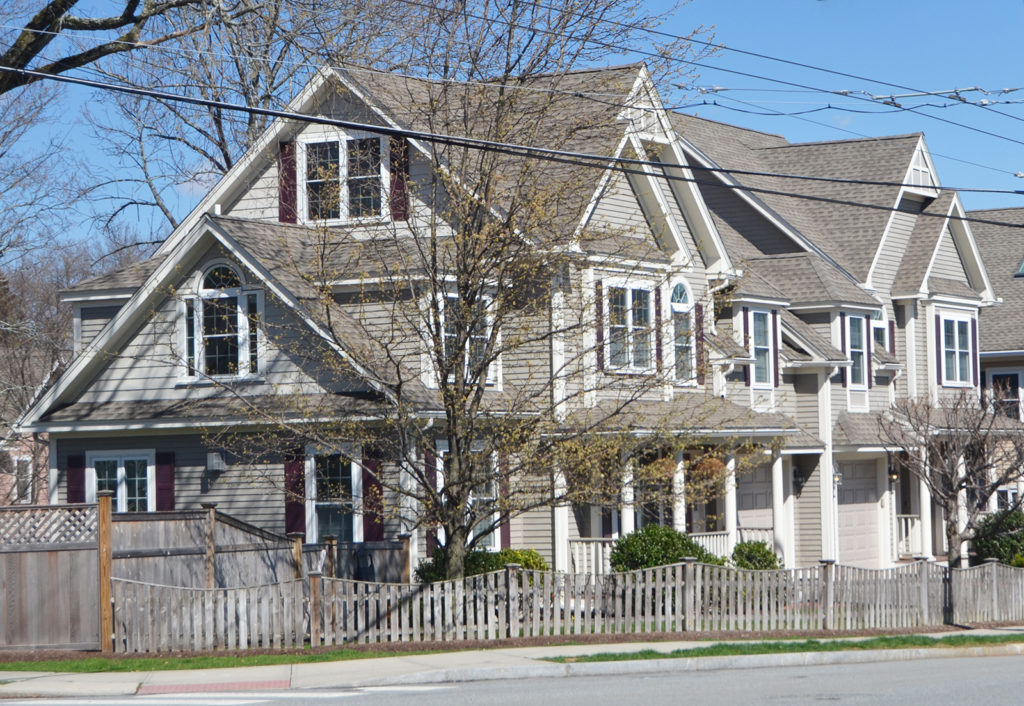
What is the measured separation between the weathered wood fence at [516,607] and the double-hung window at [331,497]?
12.7 feet

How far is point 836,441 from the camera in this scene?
32719 millimetres

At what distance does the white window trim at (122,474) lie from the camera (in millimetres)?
24391

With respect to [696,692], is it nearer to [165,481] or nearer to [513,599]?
[513,599]

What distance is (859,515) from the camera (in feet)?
116

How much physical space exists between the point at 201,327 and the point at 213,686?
31.1 ft

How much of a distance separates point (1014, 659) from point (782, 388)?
12392 millimetres

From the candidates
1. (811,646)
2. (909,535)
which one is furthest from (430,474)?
(909,535)

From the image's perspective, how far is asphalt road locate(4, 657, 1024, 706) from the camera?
46.5ft

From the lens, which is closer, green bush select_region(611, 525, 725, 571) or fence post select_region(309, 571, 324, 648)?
fence post select_region(309, 571, 324, 648)

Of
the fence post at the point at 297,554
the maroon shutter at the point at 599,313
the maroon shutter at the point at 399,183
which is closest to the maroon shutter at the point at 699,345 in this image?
the maroon shutter at the point at 599,313

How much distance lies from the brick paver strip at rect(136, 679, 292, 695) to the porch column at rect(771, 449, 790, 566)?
16.3m

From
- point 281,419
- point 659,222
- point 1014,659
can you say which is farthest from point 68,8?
point 1014,659

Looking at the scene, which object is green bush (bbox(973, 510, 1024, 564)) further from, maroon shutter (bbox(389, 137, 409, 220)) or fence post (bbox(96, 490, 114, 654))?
fence post (bbox(96, 490, 114, 654))

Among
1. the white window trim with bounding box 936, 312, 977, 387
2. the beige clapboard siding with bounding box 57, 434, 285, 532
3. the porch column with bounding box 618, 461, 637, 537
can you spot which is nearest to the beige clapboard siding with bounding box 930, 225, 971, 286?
Result: the white window trim with bounding box 936, 312, 977, 387
